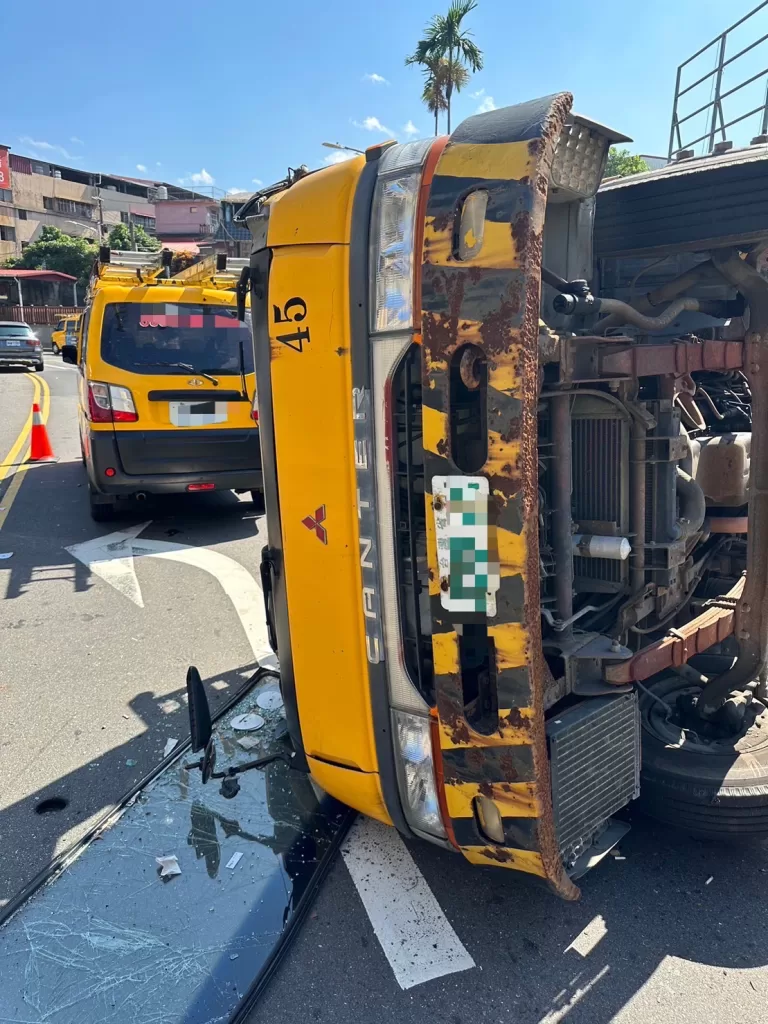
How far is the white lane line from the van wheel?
18.4 feet

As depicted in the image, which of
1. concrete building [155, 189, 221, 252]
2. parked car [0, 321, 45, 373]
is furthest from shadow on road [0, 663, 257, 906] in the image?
concrete building [155, 189, 221, 252]

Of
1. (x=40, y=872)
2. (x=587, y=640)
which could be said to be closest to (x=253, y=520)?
(x=40, y=872)


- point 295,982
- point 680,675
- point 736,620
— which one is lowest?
Result: point 295,982

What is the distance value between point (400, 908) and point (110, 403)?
18.4 feet

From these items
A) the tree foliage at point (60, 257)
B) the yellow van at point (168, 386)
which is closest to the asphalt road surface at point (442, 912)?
the yellow van at point (168, 386)

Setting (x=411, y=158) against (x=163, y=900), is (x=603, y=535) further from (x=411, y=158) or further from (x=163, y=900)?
(x=163, y=900)

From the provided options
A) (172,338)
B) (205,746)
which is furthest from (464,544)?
(172,338)

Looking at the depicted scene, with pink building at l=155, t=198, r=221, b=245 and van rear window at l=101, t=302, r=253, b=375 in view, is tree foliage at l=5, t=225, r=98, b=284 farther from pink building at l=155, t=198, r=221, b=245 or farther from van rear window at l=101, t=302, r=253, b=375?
van rear window at l=101, t=302, r=253, b=375

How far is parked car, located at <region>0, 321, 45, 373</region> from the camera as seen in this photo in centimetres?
2561

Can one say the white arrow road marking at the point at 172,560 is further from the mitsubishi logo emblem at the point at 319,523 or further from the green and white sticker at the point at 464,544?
the green and white sticker at the point at 464,544

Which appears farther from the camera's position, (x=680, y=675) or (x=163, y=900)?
(x=680, y=675)

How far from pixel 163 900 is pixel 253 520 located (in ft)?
18.1

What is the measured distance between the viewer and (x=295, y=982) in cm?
212

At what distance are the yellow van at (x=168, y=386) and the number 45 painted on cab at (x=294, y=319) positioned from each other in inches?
178
